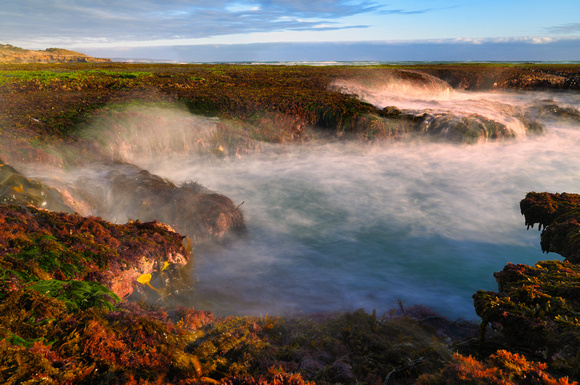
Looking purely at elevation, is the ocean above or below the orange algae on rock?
below

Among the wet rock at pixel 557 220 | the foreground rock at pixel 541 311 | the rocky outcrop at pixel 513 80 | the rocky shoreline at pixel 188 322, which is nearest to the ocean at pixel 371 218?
the rocky shoreline at pixel 188 322

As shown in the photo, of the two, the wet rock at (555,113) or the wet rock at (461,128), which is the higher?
the wet rock at (555,113)

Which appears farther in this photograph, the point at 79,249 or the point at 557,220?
the point at 557,220

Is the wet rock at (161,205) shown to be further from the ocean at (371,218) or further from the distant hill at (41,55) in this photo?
the distant hill at (41,55)

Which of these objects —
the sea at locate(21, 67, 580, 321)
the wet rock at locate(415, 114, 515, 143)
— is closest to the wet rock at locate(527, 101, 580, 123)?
the sea at locate(21, 67, 580, 321)

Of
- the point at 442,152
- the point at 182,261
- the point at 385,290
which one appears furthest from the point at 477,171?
the point at 182,261

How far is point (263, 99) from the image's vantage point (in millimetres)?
22672

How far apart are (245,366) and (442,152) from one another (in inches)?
795

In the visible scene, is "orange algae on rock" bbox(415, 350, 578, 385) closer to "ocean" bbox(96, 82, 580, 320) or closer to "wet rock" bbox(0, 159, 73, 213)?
"ocean" bbox(96, 82, 580, 320)

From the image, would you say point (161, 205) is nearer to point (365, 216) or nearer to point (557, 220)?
point (365, 216)

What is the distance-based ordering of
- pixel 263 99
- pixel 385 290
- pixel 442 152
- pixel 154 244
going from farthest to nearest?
pixel 263 99, pixel 442 152, pixel 385 290, pixel 154 244

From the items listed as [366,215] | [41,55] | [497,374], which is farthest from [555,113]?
[41,55]

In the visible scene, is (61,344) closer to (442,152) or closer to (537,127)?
(442,152)

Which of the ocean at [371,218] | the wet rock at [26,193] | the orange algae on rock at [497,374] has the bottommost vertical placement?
the ocean at [371,218]
